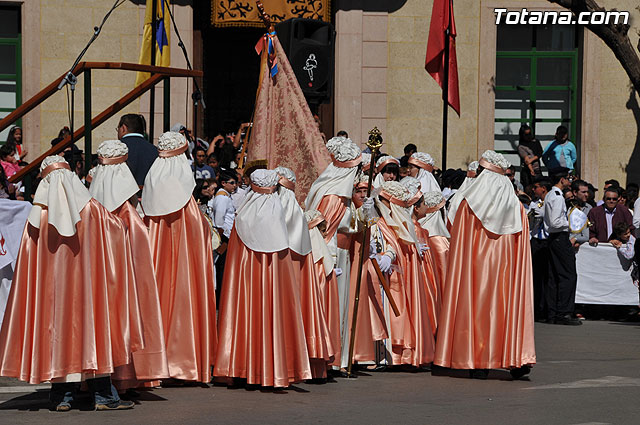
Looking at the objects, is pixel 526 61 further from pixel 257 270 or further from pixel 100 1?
pixel 257 270

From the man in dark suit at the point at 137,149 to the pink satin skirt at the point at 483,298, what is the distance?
2.69 metres

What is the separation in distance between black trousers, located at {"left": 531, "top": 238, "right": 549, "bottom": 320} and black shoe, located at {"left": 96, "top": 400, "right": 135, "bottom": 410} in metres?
8.70

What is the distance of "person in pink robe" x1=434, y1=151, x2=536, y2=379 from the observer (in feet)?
36.7

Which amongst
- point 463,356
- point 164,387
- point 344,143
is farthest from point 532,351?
point 164,387

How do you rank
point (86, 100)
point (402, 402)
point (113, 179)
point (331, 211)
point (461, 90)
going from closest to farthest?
1. point (113, 179)
2. point (402, 402)
3. point (86, 100)
4. point (331, 211)
5. point (461, 90)

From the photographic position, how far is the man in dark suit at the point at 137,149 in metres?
10.8

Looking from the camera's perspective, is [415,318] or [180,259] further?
[415,318]

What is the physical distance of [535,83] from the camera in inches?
866

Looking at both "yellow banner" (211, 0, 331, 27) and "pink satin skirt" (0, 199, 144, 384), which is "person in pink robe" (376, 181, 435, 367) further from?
"yellow banner" (211, 0, 331, 27)

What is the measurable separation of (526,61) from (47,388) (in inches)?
537

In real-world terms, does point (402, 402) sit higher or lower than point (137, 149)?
lower

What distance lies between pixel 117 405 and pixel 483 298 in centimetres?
365

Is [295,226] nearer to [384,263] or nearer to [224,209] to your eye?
[384,263]

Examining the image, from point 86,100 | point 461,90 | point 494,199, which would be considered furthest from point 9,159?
point 461,90
